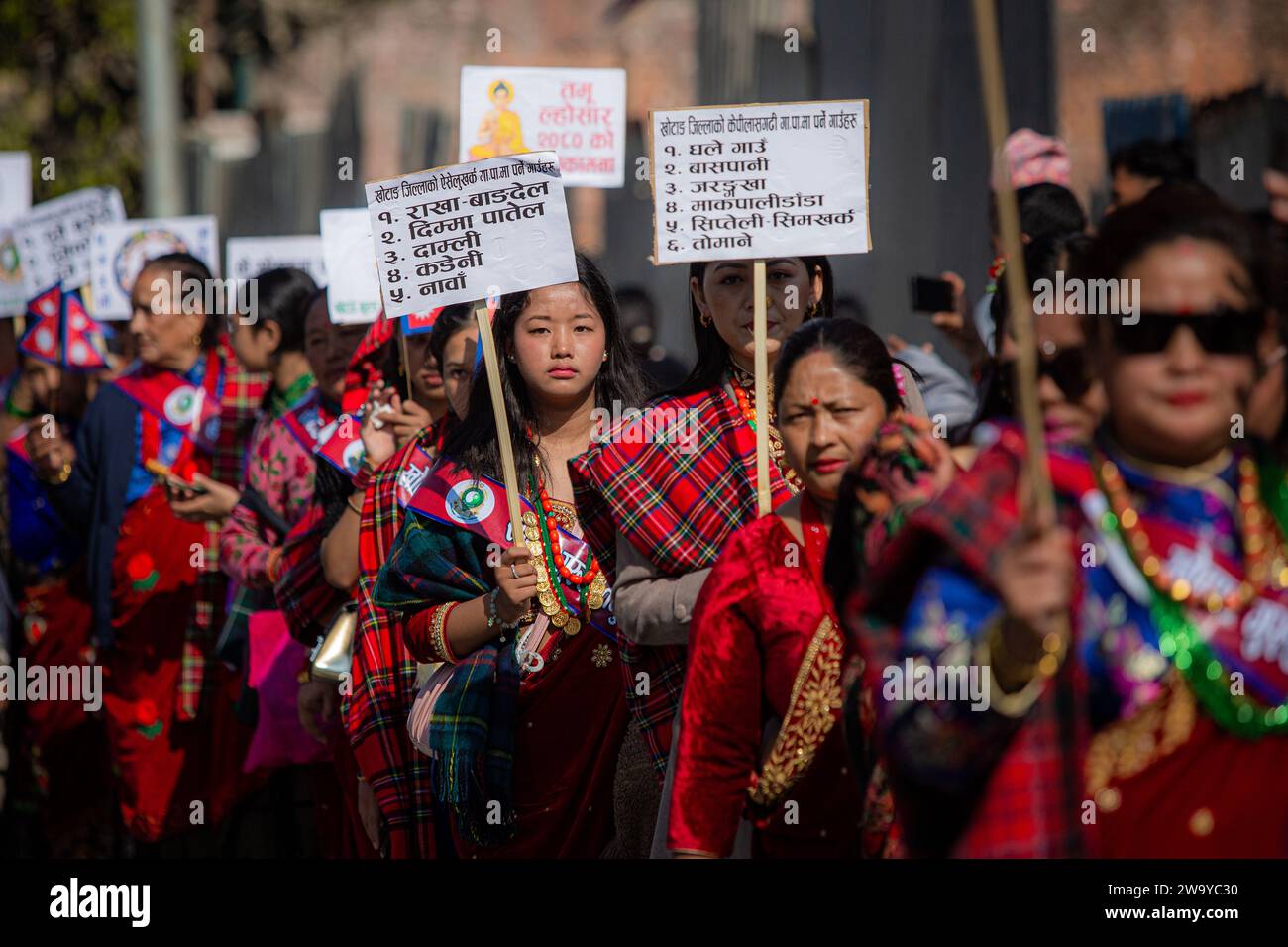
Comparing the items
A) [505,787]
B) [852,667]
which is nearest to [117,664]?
[505,787]

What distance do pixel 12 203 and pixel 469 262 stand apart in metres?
5.58

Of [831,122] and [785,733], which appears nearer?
[785,733]

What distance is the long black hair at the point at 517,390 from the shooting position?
13.6 ft

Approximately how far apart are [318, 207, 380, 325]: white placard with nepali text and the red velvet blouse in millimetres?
2767

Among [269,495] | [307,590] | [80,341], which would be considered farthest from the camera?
[80,341]

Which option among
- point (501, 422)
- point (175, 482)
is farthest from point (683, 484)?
point (175, 482)

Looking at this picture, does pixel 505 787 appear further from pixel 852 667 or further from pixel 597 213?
pixel 597 213

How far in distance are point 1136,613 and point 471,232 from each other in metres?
2.27

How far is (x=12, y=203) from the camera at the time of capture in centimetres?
887

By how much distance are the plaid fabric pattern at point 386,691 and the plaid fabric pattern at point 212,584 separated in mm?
1994

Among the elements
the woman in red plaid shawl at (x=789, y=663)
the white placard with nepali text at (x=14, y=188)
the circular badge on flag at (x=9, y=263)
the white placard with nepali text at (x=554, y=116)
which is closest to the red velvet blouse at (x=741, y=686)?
Answer: the woman in red plaid shawl at (x=789, y=663)

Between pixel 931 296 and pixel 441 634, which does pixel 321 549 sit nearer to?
pixel 441 634

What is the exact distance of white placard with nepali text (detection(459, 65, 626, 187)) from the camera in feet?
19.3

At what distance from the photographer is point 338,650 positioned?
4.90 m
